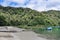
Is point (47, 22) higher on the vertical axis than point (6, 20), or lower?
lower

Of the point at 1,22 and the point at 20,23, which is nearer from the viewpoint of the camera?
the point at 1,22

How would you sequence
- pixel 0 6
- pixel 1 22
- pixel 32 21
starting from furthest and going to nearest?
pixel 0 6 → pixel 32 21 → pixel 1 22

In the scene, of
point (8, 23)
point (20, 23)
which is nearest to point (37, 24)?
point (20, 23)

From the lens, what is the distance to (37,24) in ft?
207

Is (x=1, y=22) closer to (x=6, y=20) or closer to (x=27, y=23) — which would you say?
(x=6, y=20)

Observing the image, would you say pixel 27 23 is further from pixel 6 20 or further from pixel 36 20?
pixel 6 20

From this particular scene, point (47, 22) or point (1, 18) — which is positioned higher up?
point (1, 18)

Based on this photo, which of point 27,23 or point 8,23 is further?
point 27,23

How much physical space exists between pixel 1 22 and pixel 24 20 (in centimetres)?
1357

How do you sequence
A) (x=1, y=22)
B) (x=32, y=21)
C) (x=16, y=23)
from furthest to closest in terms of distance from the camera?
(x=32, y=21) → (x=16, y=23) → (x=1, y=22)

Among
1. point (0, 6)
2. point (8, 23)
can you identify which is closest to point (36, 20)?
point (8, 23)

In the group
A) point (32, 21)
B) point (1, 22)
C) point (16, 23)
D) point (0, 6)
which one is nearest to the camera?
point (1, 22)

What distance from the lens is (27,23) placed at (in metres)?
62.5

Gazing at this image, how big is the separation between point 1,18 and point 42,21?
1667 centimetres
